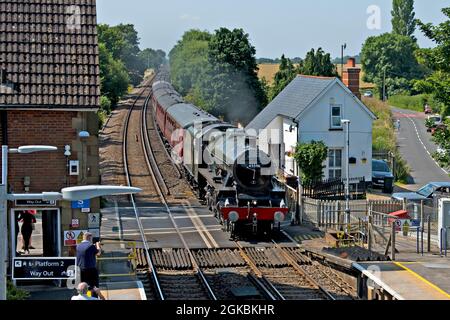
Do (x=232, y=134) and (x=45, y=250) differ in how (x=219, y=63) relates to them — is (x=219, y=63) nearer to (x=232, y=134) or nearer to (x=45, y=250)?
(x=232, y=134)

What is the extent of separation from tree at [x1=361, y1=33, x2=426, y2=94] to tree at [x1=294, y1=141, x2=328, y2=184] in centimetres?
5589

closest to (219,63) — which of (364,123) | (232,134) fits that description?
(364,123)

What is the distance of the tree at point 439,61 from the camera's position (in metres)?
19.6

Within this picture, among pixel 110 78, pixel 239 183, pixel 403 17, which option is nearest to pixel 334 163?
pixel 239 183

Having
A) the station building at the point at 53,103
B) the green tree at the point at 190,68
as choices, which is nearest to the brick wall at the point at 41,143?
the station building at the point at 53,103

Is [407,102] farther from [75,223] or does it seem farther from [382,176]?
[75,223]

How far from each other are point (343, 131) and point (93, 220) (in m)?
20.9

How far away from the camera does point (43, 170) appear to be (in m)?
14.9

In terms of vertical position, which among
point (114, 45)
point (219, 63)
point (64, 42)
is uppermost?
point (114, 45)

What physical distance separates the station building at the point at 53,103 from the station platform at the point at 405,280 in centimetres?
621

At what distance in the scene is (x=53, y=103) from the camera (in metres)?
14.7

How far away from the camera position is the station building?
48.5ft

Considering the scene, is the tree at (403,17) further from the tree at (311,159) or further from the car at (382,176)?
the tree at (311,159)
